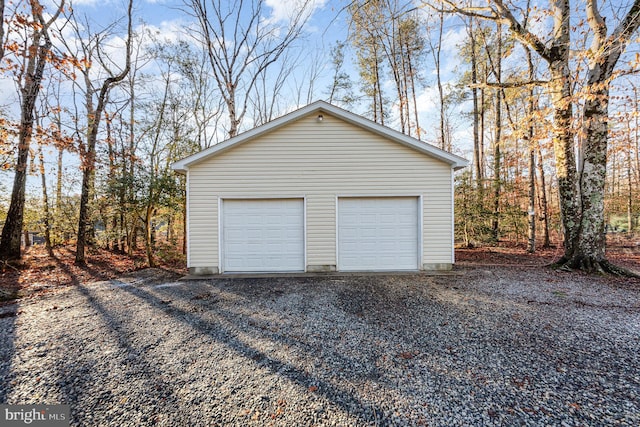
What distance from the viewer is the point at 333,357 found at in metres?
2.62

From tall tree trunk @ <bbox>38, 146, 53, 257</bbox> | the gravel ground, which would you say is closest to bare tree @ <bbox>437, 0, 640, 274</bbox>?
the gravel ground

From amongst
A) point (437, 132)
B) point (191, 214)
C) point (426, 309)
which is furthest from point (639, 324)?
point (437, 132)

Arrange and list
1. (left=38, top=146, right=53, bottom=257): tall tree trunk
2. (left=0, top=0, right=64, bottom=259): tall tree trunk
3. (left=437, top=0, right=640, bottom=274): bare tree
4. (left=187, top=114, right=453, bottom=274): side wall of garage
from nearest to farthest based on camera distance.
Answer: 1. (left=437, top=0, right=640, bottom=274): bare tree
2. (left=187, top=114, right=453, bottom=274): side wall of garage
3. (left=0, top=0, right=64, bottom=259): tall tree trunk
4. (left=38, top=146, right=53, bottom=257): tall tree trunk

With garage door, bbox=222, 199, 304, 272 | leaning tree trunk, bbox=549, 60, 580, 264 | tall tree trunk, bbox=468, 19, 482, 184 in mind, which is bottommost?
garage door, bbox=222, 199, 304, 272

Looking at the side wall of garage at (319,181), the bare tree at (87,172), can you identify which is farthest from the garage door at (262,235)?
the bare tree at (87,172)

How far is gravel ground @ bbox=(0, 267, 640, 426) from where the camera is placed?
1.91 metres

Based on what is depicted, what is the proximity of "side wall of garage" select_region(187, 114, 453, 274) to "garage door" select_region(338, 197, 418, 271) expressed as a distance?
0.21 metres

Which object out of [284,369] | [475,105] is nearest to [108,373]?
[284,369]

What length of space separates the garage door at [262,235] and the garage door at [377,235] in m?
1.11

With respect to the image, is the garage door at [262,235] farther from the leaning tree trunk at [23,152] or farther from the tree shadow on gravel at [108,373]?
the leaning tree trunk at [23,152]

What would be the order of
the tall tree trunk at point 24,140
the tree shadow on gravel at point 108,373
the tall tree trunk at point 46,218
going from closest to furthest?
1. the tree shadow on gravel at point 108,373
2. the tall tree trunk at point 24,140
3. the tall tree trunk at point 46,218

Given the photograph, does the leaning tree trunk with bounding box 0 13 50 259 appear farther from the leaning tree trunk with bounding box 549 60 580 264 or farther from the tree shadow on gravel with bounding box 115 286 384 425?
the leaning tree trunk with bounding box 549 60 580 264

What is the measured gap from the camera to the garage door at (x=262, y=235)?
6297 mm

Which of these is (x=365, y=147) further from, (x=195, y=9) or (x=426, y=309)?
(x=195, y=9)
